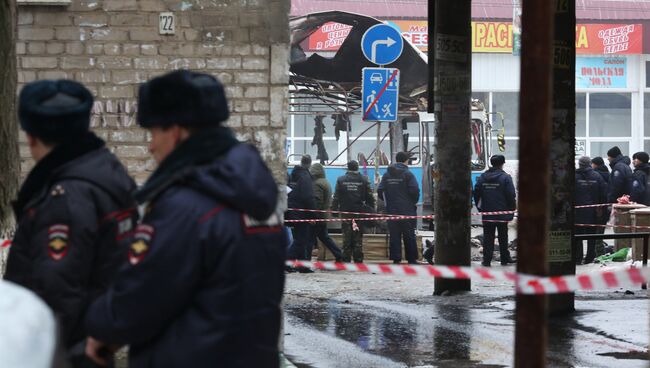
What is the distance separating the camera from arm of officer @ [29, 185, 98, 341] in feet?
13.1

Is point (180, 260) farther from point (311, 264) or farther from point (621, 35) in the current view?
point (621, 35)

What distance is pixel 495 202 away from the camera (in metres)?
18.3

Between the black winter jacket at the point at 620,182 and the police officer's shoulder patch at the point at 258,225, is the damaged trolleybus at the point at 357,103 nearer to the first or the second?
the black winter jacket at the point at 620,182

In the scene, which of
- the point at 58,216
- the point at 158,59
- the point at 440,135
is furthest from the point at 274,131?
the point at 58,216

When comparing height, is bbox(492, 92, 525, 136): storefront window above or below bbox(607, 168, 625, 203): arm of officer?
above

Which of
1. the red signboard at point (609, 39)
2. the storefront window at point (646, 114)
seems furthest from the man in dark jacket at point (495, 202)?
the storefront window at point (646, 114)

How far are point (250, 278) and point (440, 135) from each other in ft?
31.1

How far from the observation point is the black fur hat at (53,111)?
4.20 m

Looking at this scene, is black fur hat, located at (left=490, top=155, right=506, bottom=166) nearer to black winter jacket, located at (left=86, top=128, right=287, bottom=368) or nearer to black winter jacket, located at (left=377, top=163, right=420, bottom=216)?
black winter jacket, located at (left=377, top=163, right=420, bottom=216)

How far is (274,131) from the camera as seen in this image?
30.3ft

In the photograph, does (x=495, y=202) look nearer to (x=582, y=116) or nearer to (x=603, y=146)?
(x=582, y=116)

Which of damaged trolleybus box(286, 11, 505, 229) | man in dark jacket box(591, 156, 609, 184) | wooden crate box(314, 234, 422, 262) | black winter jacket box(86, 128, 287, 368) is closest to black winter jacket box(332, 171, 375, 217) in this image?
wooden crate box(314, 234, 422, 262)

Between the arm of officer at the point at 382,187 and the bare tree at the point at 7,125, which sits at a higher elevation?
the bare tree at the point at 7,125

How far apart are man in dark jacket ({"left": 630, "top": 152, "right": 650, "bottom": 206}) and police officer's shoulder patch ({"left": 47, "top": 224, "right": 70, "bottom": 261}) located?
1613 centimetres
